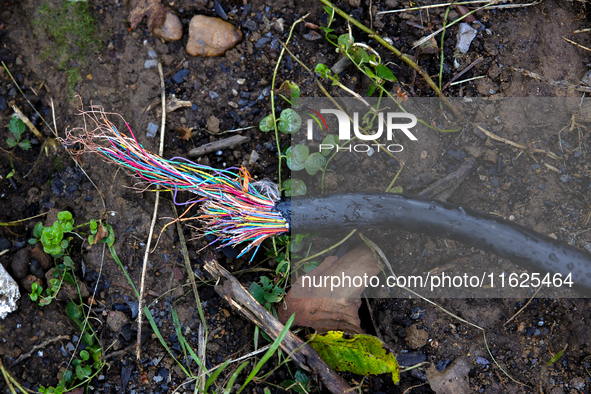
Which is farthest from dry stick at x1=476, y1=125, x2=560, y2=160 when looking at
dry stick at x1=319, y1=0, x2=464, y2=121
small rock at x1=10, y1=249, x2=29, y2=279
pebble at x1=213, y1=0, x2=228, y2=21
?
small rock at x1=10, y1=249, x2=29, y2=279

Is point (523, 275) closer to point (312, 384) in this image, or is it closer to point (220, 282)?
point (312, 384)

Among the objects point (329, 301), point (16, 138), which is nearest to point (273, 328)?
Result: point (329, 301)

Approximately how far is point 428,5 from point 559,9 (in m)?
0.71

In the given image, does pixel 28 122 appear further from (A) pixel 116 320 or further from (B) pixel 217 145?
(A) pixel 116 320

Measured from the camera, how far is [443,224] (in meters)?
1.88

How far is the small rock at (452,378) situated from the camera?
6.59ft

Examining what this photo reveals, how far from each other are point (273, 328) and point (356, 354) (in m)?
0.41

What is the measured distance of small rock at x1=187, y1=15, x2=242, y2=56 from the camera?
2.16 meters

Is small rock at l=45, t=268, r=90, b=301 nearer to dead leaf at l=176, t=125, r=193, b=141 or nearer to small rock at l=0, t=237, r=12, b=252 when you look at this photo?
small rock at l=0, t=237, r=12, b=252

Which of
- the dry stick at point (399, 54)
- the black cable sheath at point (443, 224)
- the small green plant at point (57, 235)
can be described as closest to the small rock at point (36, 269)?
the small green plant at point (57, 235)

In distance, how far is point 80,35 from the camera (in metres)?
2.23

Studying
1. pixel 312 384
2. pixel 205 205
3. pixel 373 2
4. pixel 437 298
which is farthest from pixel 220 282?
pixel 373 2

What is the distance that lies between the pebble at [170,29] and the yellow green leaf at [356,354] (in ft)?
5.70

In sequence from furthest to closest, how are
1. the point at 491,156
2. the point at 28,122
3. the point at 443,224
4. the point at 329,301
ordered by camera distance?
the point at 28,122 → the point at 491,156 → the point at 329,301 → the point at 443,224
